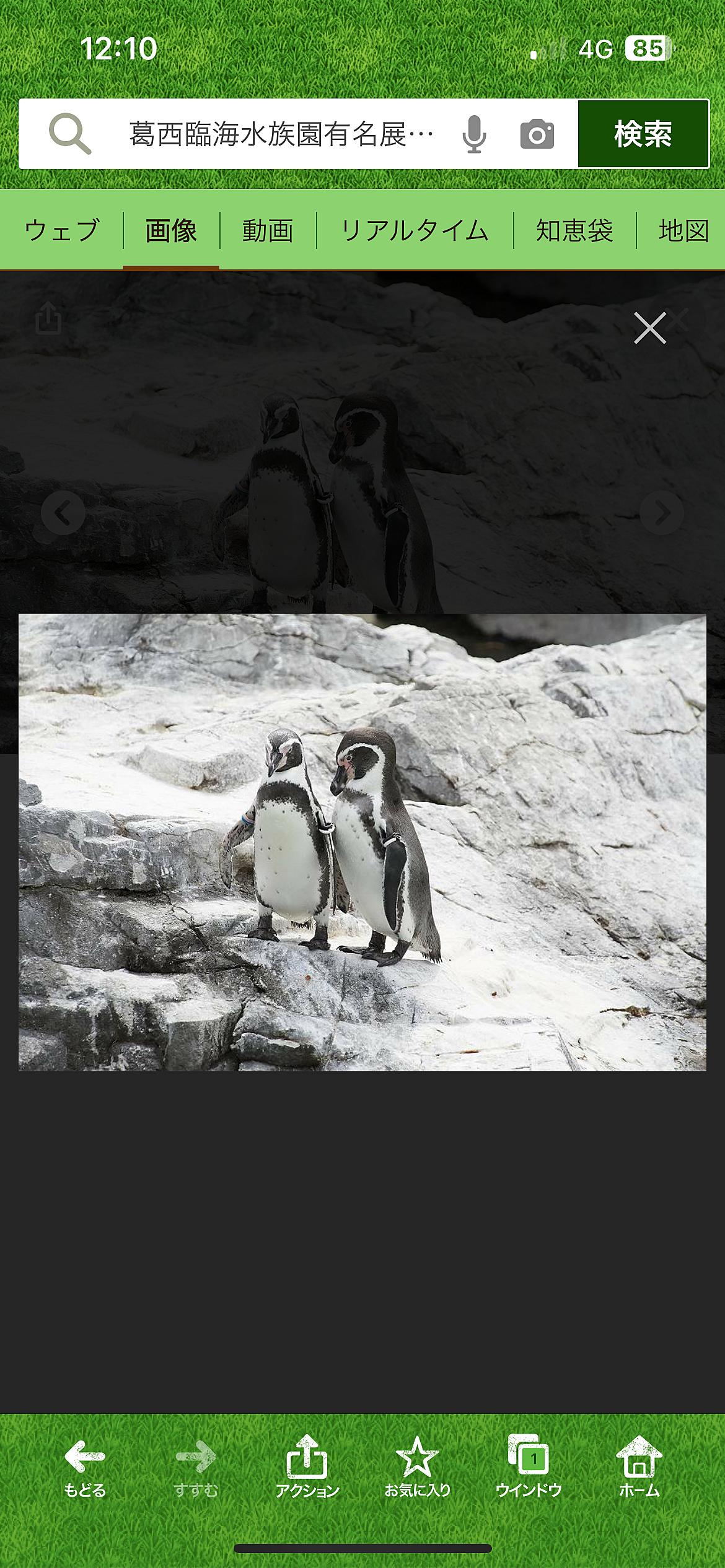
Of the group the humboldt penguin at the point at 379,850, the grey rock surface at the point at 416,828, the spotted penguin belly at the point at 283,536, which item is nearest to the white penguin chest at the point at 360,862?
the humboldt penguin at the point at 379,850

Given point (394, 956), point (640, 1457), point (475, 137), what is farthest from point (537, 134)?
point (640, 1457)

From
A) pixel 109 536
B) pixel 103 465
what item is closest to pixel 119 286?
pixel 103 465

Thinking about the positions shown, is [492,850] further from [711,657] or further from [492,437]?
[492,437]

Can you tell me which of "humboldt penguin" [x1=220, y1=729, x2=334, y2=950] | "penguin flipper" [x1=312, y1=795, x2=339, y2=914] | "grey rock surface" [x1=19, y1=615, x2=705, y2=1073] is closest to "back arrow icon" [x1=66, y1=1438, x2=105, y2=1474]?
"grey rock surface" [x1=19, y1=615, x2=705, y2=1073]

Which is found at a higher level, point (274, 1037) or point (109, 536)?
point (109, 536)

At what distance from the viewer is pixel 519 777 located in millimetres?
5730

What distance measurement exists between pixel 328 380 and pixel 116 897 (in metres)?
2.76

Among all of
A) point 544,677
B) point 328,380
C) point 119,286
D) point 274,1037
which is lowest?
point 274,1037

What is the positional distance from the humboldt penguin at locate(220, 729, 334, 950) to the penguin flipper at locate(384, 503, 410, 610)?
110 centimetres

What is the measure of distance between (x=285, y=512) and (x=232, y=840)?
5.00 ft

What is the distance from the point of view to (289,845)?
15.8 feet

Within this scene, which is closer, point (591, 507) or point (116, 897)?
point (116, 897)

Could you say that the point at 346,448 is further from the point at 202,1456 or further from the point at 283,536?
the point at 202,1456

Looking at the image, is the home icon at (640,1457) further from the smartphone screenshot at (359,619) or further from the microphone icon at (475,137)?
the microphone icon at (475,137)
